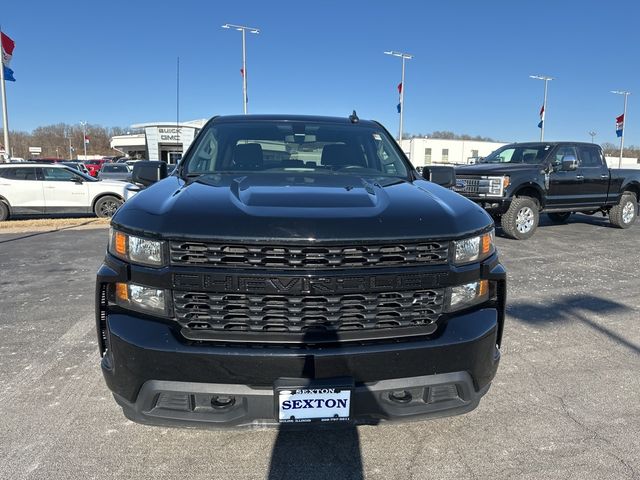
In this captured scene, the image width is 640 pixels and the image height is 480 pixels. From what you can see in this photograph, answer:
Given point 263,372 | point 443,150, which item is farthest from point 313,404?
point 443,150

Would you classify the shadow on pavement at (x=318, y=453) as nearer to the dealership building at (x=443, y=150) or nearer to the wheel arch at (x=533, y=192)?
the wheel arch at (x=533, y=192)

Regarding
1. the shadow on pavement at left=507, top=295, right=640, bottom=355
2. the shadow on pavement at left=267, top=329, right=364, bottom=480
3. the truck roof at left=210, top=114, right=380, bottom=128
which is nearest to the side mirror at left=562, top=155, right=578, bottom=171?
the shadow on pavement at left=507, top=295, right=640, bottom=355

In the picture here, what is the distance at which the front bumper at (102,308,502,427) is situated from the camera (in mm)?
2045

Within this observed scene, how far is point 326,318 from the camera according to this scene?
7.01ft

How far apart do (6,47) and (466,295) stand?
20930 mm

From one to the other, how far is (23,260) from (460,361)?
7190 mm

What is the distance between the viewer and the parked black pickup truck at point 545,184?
916cm

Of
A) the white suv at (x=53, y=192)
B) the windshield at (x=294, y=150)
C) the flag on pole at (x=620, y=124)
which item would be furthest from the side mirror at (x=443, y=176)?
the flag on pole at (x=620, y=124)

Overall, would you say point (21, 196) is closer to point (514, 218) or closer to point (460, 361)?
point (514, 218)

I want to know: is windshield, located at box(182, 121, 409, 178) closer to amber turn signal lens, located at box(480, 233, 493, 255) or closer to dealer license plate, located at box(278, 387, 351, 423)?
amber turn signal lens, located at box(480, 233, 493, 255)

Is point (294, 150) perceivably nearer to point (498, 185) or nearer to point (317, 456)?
point (317, 456)

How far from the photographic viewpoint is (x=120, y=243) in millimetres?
2266

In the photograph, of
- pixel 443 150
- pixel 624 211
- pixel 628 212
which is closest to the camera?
pixel 624 211

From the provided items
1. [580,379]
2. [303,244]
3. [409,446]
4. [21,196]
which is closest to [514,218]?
[580,379]
